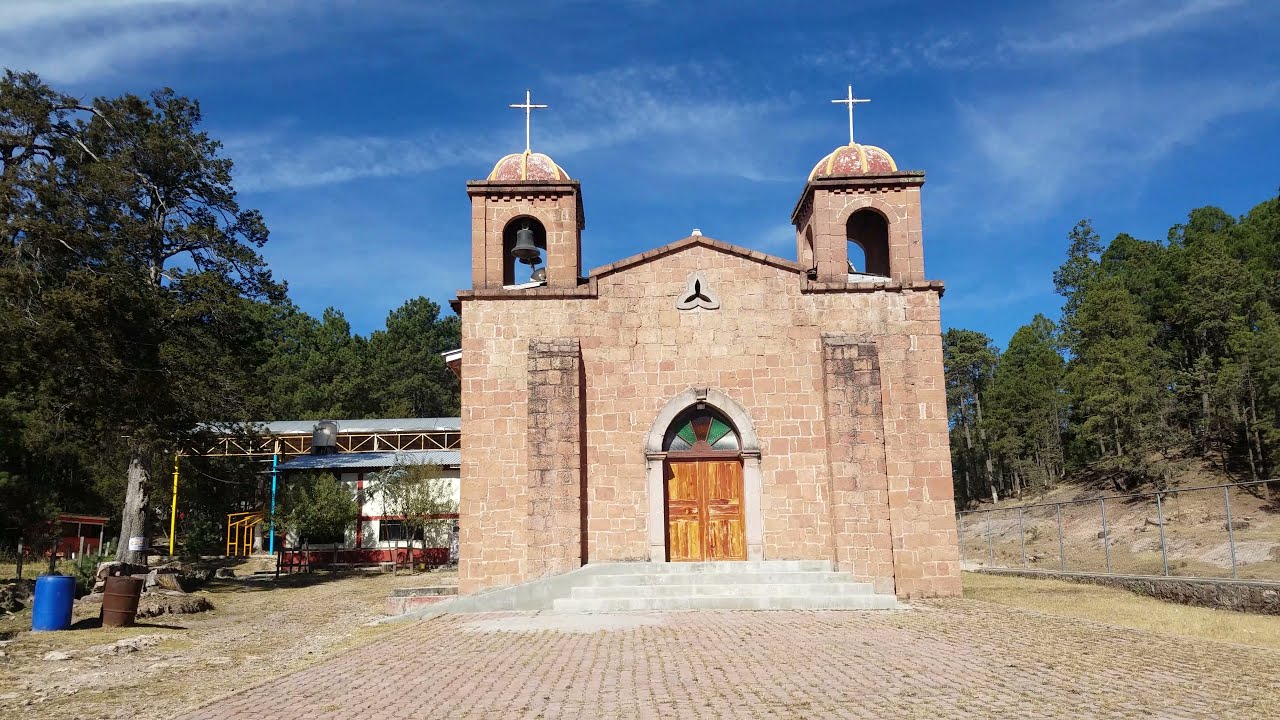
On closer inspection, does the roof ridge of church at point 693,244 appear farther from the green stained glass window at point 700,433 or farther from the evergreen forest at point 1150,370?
the evergreen forest at point 1150,370

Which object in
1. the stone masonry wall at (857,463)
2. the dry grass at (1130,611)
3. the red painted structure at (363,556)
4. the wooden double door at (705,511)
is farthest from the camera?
the red painted structure at (363,556)

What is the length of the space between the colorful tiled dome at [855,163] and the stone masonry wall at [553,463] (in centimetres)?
622

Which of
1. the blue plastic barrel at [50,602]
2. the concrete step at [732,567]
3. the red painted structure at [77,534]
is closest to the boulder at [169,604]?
the blue plastic barrel at [50,602]

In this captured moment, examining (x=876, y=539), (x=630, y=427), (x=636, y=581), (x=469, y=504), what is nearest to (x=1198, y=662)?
(x=876, y=539)

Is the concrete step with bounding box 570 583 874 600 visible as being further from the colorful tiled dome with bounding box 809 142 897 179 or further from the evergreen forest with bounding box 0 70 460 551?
the evergreen forest with bounding box 0 70 460 551

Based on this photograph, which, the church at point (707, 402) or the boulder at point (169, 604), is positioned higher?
the church at point (707, 402)

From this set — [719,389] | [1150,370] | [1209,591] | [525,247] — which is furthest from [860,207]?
[1150,370]

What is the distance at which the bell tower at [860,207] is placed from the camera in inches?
689

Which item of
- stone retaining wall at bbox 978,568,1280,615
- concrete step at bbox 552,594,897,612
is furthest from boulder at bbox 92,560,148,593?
stone retaining wall at bbox 978,568,1280,615

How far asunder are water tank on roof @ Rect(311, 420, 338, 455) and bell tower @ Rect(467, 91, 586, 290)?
2287 cm

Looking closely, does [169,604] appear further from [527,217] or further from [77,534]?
[77,534]

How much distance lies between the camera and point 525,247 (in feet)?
56.7

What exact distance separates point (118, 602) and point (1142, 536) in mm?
32628

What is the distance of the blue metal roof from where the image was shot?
120 feet
